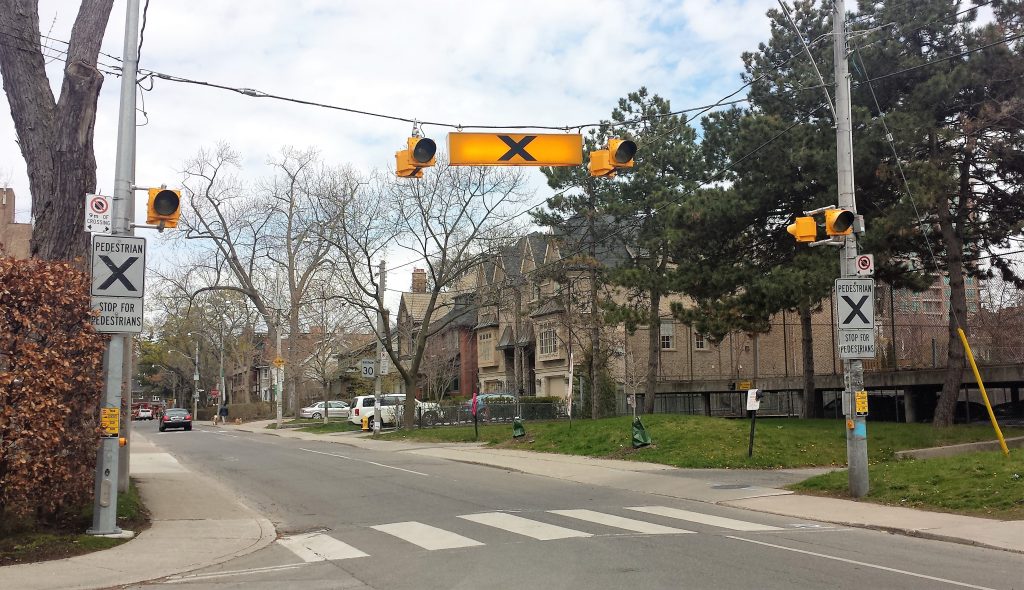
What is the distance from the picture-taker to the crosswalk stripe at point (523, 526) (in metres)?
11.1

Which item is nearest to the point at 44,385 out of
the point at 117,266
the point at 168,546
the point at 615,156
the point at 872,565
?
the point at 117,266

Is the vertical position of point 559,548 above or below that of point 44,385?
below

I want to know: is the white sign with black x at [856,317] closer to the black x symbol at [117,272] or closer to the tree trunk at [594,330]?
the black x symbol at [117,272]

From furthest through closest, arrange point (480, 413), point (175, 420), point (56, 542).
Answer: point (175, 420) → point (480, 413) → point (56, 542)

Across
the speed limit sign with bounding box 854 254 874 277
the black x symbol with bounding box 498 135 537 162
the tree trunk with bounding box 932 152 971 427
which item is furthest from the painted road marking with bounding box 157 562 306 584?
the tree trunk with bounding box 932 152 971 427

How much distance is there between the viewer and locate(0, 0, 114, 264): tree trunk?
456 inches

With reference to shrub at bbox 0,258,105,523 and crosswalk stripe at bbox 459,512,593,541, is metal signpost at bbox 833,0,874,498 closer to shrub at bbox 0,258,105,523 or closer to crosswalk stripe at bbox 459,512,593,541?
crosswalk stripe at bbox 459,512,593,541

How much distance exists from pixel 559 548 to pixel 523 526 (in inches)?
74.0

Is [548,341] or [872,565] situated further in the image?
[548,341]

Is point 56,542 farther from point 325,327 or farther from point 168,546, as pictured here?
point 325,327

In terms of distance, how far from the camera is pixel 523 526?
39.0ft

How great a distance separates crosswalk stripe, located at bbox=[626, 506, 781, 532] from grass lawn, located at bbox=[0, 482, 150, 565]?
771cm

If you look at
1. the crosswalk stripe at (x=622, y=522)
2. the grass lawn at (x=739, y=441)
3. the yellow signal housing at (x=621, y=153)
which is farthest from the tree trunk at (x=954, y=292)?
the yellow signal housing at (x=621, y=153)

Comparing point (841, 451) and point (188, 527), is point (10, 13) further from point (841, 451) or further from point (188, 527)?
point (841, 451)
